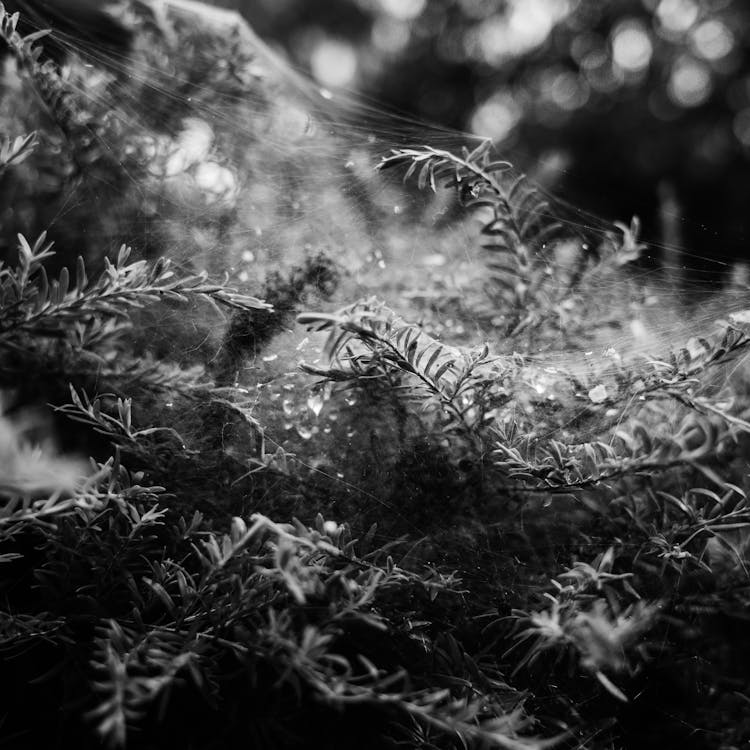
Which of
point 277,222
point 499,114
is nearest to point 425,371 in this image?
point 277,222

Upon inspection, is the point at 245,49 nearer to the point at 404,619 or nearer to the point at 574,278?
the point at 574,278

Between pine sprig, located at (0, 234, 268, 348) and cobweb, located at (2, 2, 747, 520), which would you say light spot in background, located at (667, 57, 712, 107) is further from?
pine sprig, located at (0, 234, 268, 348)

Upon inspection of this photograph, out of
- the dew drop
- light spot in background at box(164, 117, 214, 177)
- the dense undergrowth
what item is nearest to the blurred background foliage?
light spot in background at box(164, 117, 214, 177)

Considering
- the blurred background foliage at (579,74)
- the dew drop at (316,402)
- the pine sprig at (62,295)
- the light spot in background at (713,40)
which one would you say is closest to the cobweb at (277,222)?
the dew drop at (316,402)

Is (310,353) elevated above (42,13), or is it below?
below

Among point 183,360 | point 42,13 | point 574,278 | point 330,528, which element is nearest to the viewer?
point 330,528

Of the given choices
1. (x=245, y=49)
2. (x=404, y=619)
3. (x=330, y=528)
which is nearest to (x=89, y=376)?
(x=330, y=528)
